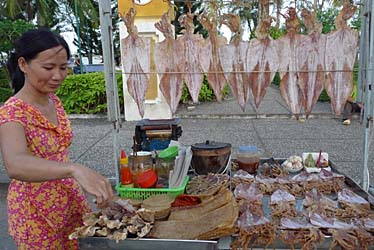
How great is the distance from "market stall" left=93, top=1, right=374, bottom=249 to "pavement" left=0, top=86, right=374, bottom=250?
2.50m

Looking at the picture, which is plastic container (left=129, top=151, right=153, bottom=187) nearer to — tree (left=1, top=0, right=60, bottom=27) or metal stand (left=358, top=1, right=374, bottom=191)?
metal stand (left=358, top=1, right=374, bottom=191)

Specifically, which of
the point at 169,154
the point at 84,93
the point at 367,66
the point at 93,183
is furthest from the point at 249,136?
the point at 93,183

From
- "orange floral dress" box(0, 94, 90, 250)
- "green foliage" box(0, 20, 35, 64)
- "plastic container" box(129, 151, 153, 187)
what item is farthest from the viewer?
"green foliage" box(0, 20, 35, 64)

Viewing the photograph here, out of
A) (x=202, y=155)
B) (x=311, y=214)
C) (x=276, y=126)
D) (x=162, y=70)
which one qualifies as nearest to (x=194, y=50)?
(x=162, y=70)

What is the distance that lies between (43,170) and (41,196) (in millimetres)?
490

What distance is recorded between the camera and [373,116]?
2.29 metres

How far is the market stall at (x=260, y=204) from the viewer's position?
4.98ft

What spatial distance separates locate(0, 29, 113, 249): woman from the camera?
4.89ft

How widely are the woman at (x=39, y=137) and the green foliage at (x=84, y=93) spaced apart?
7711 millimetres

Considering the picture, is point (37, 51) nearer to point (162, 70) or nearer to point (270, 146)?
point (162, 70)

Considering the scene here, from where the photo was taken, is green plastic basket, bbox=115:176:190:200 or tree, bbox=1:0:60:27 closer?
green plastic basket, bbox=115:176:190:200

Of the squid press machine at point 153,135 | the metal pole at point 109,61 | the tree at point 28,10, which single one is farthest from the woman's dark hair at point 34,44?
the tree at point 28,10

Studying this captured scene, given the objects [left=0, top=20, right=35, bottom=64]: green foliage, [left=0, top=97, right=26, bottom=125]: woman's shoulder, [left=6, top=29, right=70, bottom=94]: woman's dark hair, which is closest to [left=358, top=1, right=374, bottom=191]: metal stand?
[left=6, top=29, right=70, bottom=94]: woman's dark hair

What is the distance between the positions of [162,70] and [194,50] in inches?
9.9
